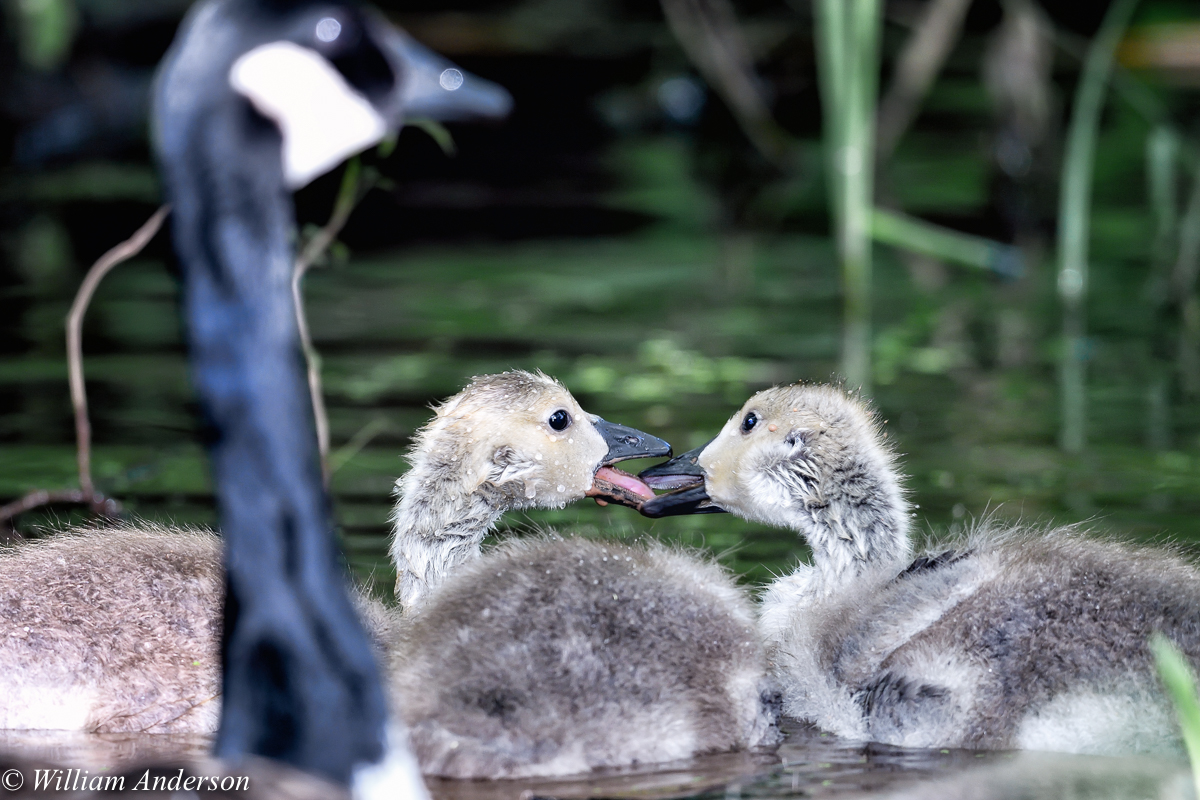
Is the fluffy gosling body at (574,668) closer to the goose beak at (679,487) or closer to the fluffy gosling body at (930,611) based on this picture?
the fluffy gosling body at (930,611)

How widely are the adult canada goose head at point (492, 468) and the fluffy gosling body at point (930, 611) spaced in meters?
0.28

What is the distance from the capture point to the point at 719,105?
18453mm

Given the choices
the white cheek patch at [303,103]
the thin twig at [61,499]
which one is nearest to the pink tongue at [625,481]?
the thin twig at [61,499]

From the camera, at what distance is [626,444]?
6262mm

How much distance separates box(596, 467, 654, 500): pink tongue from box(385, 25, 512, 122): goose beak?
6.33ft

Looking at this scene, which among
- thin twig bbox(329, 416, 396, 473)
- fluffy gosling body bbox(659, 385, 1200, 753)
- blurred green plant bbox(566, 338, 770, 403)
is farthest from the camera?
blurred green plant bbox(566, 338, 770, 403)

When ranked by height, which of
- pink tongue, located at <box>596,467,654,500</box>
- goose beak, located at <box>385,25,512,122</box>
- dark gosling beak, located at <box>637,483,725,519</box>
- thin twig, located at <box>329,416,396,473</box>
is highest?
goose beak, located at <box>385,25,512,122</box>

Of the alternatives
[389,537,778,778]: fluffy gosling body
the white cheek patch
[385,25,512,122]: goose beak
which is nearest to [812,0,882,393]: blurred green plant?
[389,537,778,778]: fluffy gosling body

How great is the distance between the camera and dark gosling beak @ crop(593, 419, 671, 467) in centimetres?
625

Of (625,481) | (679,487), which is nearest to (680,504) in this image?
(679,487)

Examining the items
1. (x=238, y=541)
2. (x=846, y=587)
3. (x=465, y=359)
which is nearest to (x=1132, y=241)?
(x=465, y=359)

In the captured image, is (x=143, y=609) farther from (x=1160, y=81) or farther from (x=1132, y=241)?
(x=1160, y=81)

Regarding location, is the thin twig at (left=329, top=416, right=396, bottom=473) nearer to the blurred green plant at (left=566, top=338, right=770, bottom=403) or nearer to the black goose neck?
the blurred green plant at (left=566, top=338, right=770, bottom=403)

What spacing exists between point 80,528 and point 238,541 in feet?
7.14
